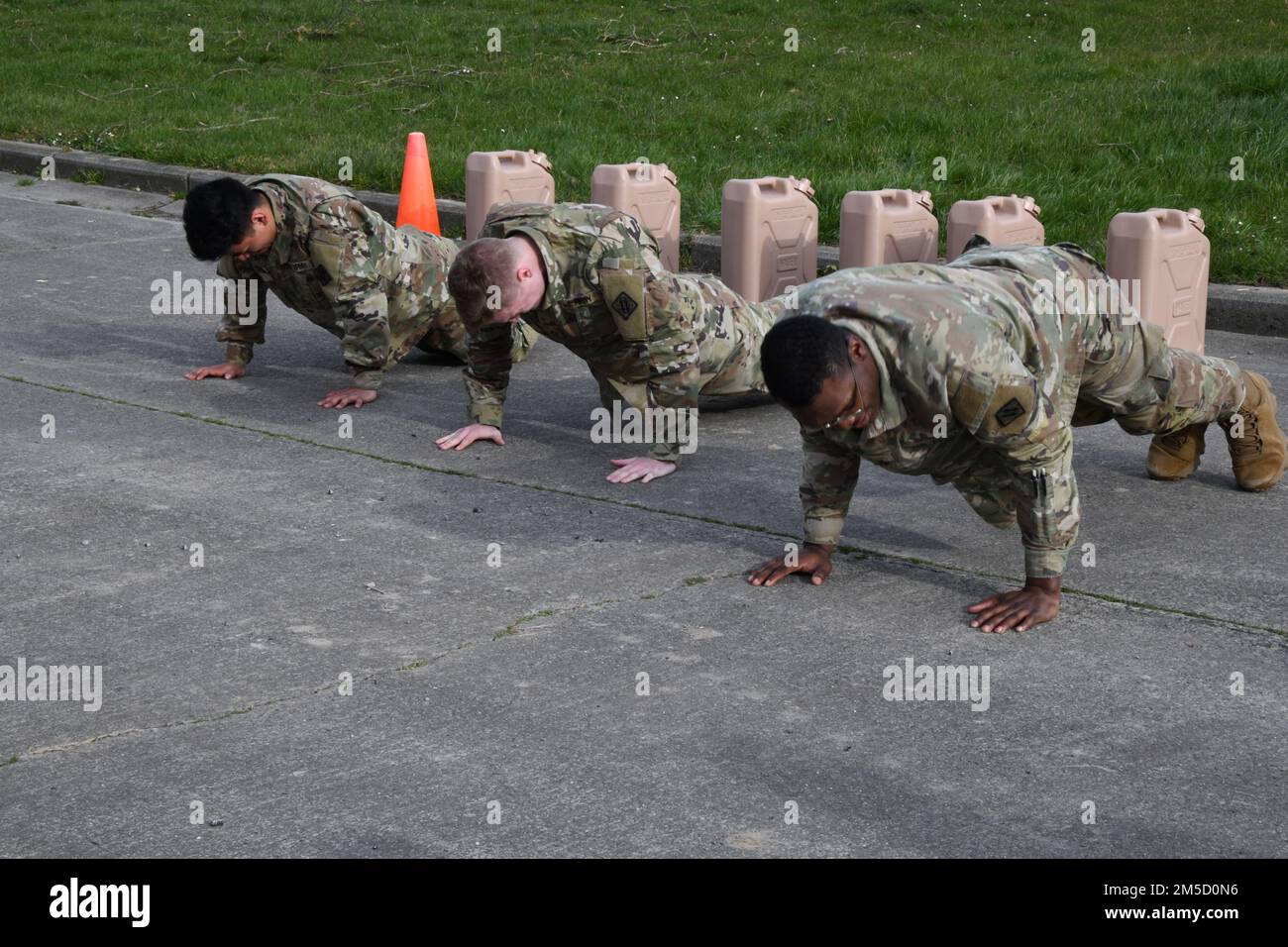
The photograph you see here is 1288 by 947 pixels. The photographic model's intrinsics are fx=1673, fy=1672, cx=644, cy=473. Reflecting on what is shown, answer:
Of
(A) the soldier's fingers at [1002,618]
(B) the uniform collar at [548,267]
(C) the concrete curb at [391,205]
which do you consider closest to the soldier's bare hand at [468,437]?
(B) the uniform collar at [548,267]

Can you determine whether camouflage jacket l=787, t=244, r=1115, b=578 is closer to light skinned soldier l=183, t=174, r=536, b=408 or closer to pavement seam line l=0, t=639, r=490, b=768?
pavement seam line l=0, t=639, r=490, b=768

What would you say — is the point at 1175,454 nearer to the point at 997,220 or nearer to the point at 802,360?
the point at 997,220

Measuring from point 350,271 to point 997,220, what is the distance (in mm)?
2894

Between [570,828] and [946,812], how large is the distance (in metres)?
0.80

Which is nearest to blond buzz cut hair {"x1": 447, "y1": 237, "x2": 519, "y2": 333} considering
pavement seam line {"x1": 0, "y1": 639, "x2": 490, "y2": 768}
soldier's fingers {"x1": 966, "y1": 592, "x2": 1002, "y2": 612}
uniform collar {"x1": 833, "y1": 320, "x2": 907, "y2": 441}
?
pavement seam line {"x1": 0, "y1": 639, "x2": 490, "y2": 768}

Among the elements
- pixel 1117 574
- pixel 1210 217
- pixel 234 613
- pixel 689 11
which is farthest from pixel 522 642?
pixel 689 11

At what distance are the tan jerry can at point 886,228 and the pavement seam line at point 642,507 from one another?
8.41 feet

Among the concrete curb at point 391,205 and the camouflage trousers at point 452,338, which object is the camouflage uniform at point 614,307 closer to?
the camouflage trousers at point 452,338

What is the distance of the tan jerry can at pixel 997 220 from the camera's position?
7.50 metres

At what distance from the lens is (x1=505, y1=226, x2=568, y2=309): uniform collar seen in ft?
18.9

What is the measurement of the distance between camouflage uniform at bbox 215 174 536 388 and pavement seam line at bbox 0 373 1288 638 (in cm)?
58

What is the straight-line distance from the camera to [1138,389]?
16.9 feet

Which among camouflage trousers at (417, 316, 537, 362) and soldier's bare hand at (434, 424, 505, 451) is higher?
camouflage trousers at (417, 316, 537, 362)

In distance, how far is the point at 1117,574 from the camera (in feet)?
16.3
